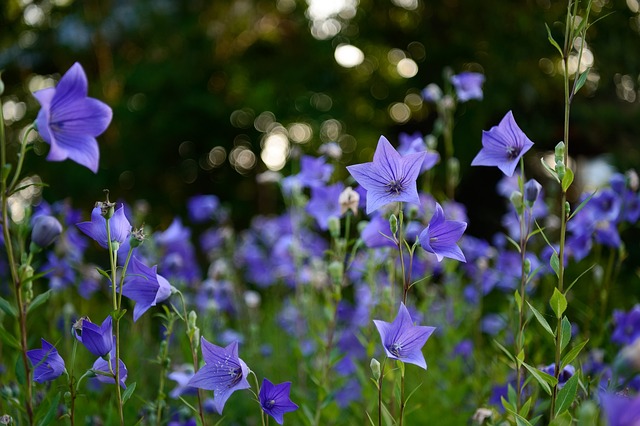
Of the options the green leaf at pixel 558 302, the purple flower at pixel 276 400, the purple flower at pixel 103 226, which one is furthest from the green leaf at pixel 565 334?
the purple flower at pixel 103 226

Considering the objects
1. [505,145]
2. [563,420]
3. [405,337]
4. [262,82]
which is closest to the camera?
[563,420]

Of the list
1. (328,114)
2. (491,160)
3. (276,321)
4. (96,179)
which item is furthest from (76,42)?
(491,160)

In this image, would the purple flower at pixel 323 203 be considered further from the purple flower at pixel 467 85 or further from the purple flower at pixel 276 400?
the purple flower at pixel 276 400

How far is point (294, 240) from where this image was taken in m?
2.83

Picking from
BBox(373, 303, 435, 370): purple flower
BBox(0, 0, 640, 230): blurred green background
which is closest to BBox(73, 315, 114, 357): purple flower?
BBox(373, 303, 435, 370): purple flower

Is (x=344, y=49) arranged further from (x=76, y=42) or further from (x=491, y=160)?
(x=491, y=160)

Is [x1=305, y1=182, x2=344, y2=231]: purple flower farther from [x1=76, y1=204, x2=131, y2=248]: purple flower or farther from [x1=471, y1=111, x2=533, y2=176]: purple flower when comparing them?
[x1=76, y1=204, x2=131, y2=248]: purple flower

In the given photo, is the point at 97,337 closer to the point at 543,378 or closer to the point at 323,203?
the point at 543,378

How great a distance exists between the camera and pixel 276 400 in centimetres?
130

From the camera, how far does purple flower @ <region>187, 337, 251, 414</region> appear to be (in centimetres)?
123

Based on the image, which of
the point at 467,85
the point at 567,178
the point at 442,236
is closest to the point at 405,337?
the point at 442,236

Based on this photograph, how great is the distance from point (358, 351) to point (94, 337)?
2.26 m

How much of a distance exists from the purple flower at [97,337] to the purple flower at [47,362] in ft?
0.28

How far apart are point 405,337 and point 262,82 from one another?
5.28 m
